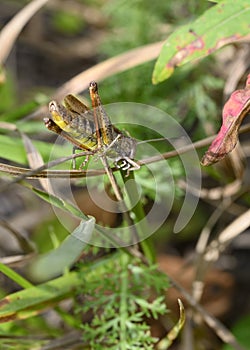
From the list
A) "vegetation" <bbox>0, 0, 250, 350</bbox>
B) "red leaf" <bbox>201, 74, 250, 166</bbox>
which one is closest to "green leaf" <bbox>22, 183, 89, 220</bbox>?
"vegetation" <bbox>0, 0, 250, 350</bbox>

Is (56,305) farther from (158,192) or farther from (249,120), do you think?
(249,120)

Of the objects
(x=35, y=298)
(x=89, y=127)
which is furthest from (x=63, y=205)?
(x=35, y=298)

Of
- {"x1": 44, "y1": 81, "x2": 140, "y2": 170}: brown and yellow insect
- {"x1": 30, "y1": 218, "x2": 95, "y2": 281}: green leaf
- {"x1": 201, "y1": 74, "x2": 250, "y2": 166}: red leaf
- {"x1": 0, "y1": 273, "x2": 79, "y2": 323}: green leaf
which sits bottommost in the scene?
{"x1": 0, "y1": 273, "x2": 79, "y2": 323}: green leaf

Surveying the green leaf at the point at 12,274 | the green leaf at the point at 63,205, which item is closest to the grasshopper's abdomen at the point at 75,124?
the green leaf at the point at 63,205

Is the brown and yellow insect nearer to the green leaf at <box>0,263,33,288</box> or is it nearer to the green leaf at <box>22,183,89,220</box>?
the green leaf at <box>22,183,89,220</box>

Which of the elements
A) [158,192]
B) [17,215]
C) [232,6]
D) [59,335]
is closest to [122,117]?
[158,192]

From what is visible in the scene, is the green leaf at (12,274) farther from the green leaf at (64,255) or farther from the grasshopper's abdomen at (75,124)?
the grasshopper's abdomen at (75,124)

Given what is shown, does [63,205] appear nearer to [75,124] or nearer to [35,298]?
[75,124]
